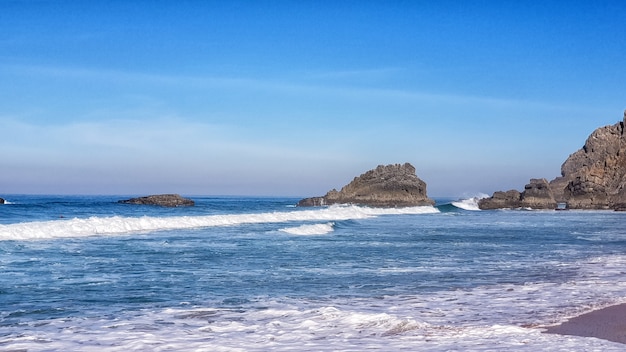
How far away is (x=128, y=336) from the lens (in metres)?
8.23

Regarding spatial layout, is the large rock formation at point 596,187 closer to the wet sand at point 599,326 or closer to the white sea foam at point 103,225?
the white sea foam at point 103,225

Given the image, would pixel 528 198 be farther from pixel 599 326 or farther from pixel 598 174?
pixel 599 326

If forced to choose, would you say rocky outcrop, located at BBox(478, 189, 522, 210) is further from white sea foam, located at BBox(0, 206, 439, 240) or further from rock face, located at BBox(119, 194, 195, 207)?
white sea foam, located at BBox(0, 206, 439, 240)

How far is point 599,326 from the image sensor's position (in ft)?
29.0

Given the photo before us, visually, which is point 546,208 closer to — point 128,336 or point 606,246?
point 606,246

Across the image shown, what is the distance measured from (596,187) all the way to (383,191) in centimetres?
3199

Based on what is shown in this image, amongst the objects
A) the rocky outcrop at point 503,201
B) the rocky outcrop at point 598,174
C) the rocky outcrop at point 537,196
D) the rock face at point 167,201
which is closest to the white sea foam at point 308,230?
the rock face at point 167,201

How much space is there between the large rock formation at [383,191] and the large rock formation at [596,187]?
11.5 m

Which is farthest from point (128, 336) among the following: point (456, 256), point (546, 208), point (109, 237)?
point (546, 208)

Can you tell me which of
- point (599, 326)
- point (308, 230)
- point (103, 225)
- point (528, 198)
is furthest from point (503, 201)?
point (599, 326)

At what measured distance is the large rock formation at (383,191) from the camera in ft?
336

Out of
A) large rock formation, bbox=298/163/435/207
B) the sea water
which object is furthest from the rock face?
the sea water

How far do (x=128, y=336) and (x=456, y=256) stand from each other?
45.1 ft

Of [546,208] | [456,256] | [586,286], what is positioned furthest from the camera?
[546,208]
